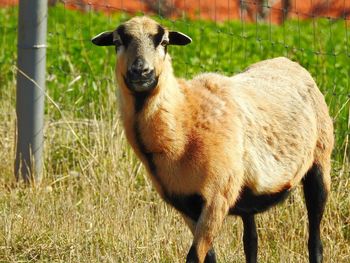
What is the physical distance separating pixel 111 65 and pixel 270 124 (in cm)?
479

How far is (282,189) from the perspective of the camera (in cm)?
734

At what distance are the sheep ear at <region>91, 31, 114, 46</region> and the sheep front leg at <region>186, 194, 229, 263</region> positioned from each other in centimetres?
126

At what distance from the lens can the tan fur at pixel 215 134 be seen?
6.72 metres

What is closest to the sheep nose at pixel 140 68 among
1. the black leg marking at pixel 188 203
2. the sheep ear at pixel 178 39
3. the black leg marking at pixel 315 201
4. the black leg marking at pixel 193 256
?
the sheep ear at pixel 178 39

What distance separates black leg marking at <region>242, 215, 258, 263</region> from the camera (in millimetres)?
7629

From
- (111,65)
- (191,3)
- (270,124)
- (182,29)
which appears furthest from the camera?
(191,3)

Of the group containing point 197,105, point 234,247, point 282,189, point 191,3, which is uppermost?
point 191,3

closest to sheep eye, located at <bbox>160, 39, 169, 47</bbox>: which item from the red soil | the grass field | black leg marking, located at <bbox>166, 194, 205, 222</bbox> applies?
black leg marking, located at <bbox>166, 194, 205, 222</bbox>

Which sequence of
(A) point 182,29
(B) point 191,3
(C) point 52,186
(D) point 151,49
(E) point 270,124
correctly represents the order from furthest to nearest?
(B) point 191,3 → (A) point 182,29 → (C) point 52,186 → (E) point 270,124 → (D) point 151,49

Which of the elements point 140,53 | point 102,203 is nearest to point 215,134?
point 140,53

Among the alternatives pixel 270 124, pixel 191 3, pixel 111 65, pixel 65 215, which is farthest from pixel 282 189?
pixel 191 3

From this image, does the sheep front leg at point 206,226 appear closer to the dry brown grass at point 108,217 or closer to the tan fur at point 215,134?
the tan fur at point 215,134

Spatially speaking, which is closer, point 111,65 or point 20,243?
point 20,243

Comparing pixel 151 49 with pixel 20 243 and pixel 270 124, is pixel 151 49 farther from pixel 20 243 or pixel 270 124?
pixel 20 243
